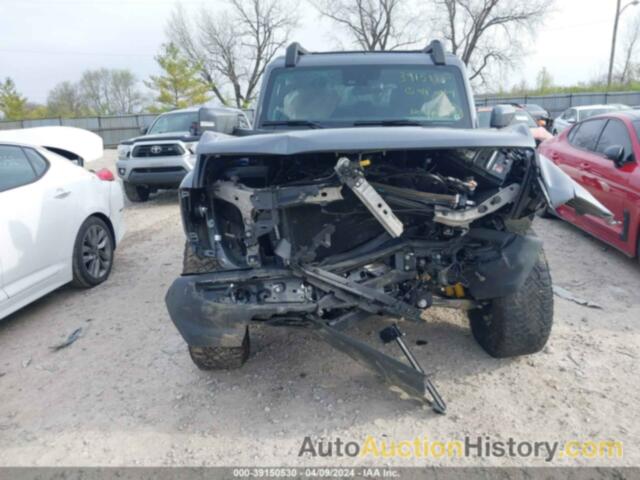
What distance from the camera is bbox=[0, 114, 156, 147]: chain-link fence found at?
28.7 m

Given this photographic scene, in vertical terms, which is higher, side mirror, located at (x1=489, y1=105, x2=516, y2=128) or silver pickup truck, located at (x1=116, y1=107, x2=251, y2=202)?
side mirror, located at (x1=489, y1=105, x2=516, y2=128)

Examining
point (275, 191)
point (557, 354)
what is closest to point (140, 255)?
point (275, 191)

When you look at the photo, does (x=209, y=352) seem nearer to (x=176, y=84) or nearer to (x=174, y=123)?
(x=174, y=123)

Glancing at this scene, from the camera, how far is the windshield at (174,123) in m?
10.2

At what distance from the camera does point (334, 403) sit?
2949 millimetres

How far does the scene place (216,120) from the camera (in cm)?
371

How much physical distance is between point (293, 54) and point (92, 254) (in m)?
2.84

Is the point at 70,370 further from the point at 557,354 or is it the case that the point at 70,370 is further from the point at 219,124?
the point at 557,354

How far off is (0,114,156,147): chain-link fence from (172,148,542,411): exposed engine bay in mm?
Answer: 28523

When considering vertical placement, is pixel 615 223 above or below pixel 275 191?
below

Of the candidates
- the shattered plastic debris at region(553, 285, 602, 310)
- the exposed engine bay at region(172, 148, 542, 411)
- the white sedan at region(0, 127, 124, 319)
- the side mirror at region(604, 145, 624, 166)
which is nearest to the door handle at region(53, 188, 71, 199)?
the white sedan at region(0, 127, 124, 319)

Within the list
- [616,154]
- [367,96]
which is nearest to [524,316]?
[367,96]

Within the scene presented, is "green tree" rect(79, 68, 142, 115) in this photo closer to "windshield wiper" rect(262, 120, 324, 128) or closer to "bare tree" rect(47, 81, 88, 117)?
"bare tree" rect(47, 81, 88, 117)

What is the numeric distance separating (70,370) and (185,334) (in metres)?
1.30
